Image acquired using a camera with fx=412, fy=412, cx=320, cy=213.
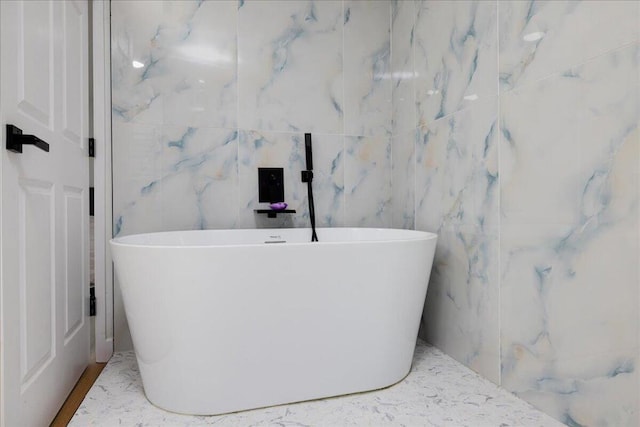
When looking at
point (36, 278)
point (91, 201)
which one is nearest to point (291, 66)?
point (91, 201)

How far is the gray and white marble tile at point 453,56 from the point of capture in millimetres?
1519

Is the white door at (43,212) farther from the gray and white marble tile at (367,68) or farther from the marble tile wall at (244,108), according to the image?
the gray and white marble tile at (367,68)

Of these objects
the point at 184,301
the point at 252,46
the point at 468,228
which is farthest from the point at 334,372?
the point at 252,46

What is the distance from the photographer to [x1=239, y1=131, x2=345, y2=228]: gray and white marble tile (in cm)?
210

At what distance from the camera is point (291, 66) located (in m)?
2.16

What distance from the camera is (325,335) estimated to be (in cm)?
136

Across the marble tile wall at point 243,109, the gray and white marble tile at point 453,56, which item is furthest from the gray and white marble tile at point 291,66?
the gray and white marble tile at point 453,56

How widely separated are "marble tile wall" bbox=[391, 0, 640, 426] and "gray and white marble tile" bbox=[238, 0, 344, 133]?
1.66 feet

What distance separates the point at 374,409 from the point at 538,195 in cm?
86

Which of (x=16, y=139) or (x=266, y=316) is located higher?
(x=16, y=139)

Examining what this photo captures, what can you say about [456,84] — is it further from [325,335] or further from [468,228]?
[325,335]

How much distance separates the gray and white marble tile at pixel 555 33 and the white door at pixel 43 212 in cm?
149

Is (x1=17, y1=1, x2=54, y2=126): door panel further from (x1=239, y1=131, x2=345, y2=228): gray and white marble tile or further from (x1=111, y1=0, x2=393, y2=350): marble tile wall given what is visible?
(x1=239, y1=131, x2=345, y2=228): gray and white marble tile

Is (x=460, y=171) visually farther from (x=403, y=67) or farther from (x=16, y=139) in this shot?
(x=16, y=139)
